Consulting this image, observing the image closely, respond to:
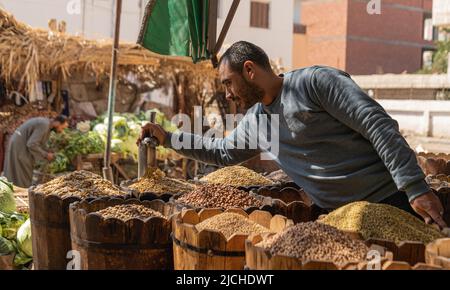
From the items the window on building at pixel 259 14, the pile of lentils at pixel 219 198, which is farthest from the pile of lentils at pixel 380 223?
the window on building at pixel 259 14

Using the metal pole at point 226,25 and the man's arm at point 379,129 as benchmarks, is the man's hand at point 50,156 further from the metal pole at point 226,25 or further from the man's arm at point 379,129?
the man's arm at point 379,129

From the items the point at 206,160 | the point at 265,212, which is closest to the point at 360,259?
the point at 265,212

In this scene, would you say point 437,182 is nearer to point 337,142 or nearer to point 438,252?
point 337,142

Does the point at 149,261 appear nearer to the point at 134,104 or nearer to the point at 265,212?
the point at 265,212

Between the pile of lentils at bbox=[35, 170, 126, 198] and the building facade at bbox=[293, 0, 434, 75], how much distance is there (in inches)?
1112

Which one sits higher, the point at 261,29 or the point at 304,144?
the point at 261,29

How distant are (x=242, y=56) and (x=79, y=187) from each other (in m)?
1.28

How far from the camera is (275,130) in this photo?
10.4 ft

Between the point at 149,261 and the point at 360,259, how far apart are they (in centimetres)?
100

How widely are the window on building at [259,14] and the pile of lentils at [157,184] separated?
76.1ft

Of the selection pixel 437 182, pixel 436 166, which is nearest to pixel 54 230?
pixel 437 182

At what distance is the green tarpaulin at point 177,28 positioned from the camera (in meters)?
4.34

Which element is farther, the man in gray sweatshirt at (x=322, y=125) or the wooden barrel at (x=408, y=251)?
the man in gray sweatshirt at (x=322, y=125)

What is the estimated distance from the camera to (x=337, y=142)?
2.93 meters
